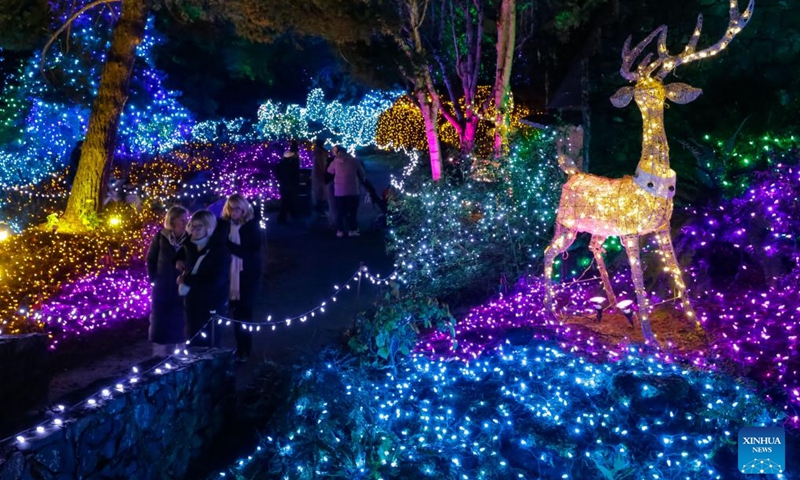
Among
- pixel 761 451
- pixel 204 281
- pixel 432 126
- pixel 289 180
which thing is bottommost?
pixel 761 451

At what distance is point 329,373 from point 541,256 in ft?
11.6

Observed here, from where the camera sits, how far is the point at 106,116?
442 inches

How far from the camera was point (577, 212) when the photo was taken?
6.81 meters

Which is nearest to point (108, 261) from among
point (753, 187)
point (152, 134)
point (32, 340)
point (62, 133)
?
point (32, 340)

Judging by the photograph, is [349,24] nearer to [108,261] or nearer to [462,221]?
[462,221]

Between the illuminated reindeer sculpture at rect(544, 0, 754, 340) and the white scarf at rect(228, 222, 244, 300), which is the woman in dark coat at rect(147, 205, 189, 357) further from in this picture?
the illuminated reindeer sculpture at rect(544, 0, 754, 340)

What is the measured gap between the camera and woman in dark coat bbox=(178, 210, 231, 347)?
A: 21.2 ft

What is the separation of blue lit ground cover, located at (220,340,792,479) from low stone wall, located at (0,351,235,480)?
0.56m

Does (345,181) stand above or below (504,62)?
below

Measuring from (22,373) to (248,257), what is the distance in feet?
Result: 7.74

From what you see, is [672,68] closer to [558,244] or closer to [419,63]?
[558,244]

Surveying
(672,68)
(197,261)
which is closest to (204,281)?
(197,261)

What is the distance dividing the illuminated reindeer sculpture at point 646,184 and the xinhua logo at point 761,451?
169 centimetres

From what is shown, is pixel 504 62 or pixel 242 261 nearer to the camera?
pixel 242 261
